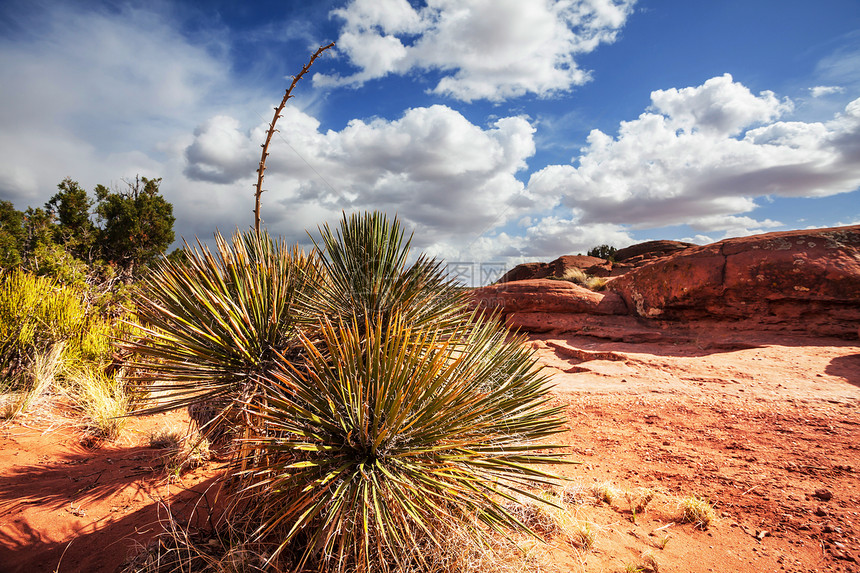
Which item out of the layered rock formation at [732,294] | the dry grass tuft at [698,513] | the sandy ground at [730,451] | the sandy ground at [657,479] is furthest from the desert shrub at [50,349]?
the layered rock formation at [732,294]

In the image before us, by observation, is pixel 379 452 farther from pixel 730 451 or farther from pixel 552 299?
pixel 552 299

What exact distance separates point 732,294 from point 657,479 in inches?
355

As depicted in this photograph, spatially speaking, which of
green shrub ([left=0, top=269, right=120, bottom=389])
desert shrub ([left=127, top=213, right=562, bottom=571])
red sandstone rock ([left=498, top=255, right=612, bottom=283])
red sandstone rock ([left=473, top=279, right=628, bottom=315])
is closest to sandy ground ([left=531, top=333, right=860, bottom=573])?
desert shrub ([left=127, top=213, right=562, bottom=571])

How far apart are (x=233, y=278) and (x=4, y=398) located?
19.6ft

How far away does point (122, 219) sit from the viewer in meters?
17.3

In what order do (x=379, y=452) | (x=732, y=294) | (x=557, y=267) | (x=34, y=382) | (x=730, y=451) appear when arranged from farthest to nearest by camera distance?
(x=557, y=267) → (x=732, y=294) → (x=34, y=382) → (x=730, y=451) → (x=379, y=452)

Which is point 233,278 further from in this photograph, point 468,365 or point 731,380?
point 731,380

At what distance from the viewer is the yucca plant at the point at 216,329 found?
6.53 feet

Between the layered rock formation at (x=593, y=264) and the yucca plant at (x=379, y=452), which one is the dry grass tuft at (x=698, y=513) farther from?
the layered rock formation at (x=593, y=264)

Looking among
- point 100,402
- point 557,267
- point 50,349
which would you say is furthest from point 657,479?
point 557,267

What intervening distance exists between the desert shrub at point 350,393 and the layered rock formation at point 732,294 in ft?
20.1

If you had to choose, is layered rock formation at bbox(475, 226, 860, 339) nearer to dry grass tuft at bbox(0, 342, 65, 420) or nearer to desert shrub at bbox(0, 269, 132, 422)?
desert shrub at bbox(0, 269, 132, 422)

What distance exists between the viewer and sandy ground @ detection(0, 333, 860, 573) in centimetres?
269

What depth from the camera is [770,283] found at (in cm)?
995
